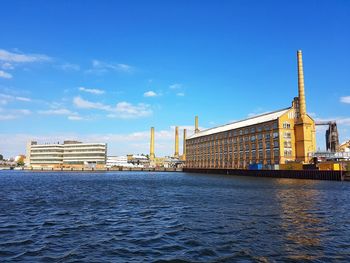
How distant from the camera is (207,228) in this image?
68.7ft

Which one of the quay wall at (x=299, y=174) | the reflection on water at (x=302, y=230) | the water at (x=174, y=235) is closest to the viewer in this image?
the water at (x=174, y=235)

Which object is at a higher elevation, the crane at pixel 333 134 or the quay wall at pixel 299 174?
the crane at pixel 333 134

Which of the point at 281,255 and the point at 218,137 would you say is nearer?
the point at 281,255

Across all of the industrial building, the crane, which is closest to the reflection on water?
the industrial building

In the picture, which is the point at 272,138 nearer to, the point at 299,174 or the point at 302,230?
the point at 299,174

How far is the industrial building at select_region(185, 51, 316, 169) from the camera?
343ft

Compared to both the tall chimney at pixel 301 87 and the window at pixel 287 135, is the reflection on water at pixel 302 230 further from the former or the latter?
the tall chimney at pixel 301 87

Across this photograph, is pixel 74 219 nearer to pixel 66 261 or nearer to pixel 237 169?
pixel 66 261

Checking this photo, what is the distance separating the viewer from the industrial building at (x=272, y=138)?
10454 centimetres

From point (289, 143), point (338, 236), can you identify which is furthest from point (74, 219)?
point (289, 143)

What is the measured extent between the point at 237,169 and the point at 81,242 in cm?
11538

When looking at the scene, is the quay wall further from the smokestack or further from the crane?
the crane

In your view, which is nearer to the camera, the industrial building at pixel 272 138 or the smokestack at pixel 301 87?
the industrial building at pixel 272 138

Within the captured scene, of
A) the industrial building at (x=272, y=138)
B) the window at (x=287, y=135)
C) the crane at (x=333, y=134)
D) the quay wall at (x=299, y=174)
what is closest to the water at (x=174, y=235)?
the quay wall at (x=299, y=174)
